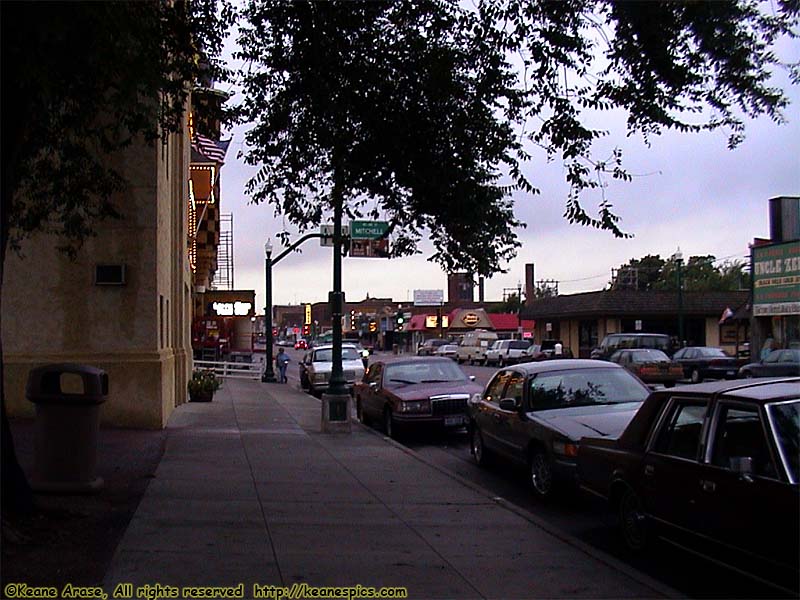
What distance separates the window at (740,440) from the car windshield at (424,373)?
11111 millimetres

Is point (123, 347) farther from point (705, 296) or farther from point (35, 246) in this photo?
point (705, 296)

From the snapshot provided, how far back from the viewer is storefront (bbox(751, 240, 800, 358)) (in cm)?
3834

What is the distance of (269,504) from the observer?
31.7 ft

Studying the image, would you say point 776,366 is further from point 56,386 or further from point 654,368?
point 56,386

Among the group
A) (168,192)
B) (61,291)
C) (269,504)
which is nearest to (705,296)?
(168,192)

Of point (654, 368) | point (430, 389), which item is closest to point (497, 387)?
point (430, 389)

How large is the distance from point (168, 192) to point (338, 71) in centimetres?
983

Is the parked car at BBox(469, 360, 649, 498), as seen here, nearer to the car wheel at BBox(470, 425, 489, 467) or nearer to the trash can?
the car wheel at BBox(470, 425, 489, 467)

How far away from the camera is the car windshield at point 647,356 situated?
105 feet

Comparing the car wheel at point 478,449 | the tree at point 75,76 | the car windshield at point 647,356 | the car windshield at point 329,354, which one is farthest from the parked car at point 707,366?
the tree at point 75,76

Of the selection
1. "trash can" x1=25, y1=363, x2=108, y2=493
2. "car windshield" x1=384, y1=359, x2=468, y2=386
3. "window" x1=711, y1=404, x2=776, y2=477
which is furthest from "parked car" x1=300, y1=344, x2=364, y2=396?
"window" x1=711, y1=404, x2=776, y2=477

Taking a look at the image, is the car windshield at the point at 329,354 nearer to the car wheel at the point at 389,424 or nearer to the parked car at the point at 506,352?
the car wheel at the point at 389,424

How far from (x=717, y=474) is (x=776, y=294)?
36.0 m

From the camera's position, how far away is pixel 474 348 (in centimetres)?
6234
